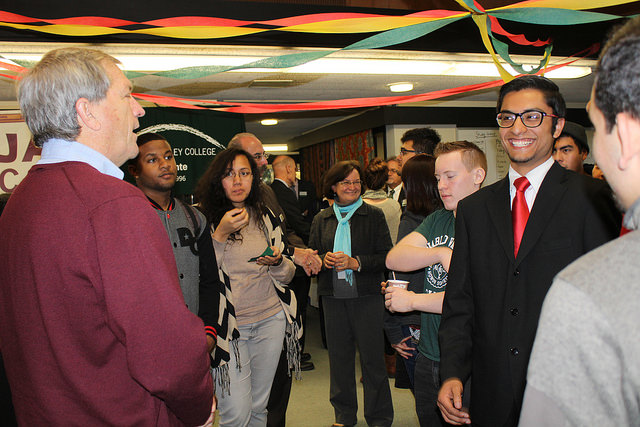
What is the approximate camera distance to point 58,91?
3.84 feet

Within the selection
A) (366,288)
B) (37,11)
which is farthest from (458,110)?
(37,11)

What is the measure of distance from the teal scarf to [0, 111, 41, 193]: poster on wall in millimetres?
3329


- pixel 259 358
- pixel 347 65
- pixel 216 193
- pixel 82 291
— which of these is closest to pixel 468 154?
pixel 216 193

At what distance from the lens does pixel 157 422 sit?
120cm

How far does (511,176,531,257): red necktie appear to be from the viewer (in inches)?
60.8

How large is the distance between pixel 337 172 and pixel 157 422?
9.21 feet

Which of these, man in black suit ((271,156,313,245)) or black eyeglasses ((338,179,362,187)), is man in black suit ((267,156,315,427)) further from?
black eyeglasses ((338,179,362,187))

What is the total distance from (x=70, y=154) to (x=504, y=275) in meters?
1.33

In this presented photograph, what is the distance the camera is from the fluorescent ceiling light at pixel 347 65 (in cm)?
369

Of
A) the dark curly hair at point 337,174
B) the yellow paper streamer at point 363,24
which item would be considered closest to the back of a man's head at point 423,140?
the dark curly hair at point 337,174

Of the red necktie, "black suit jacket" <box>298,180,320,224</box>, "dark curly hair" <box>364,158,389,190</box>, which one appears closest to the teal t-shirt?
the red necktie

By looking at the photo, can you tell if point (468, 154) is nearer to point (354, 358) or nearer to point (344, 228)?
point (344, 228)

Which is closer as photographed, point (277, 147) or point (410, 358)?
point (410, 358)

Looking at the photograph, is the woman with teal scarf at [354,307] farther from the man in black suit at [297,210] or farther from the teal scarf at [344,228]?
the man in black suit at [297,210]
